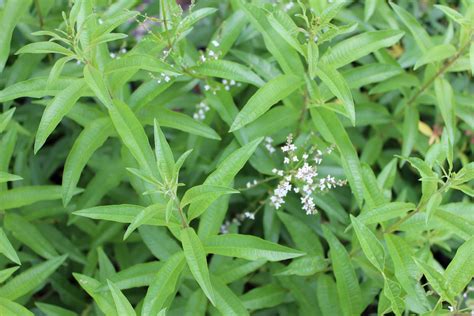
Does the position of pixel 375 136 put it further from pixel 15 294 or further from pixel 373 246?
pixel 15 294

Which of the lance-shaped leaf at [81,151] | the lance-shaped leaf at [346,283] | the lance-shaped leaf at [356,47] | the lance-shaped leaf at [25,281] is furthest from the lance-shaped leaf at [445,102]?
the lance-shaped leaf at [25,281]

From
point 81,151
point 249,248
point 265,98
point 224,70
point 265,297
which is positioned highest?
point 224,70

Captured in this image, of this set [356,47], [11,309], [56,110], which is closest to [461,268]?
[356,47]

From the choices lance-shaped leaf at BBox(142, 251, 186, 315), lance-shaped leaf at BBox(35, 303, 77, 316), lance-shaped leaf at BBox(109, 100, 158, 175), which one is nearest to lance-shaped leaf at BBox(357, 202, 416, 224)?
lance-shaped leaf at BBox(142, 251, 186, 315)

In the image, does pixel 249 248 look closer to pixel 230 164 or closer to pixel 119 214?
pixel 230 164

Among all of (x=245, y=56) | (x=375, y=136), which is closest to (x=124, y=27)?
(x=245, y=56)

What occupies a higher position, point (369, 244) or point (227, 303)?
point (369, 244)

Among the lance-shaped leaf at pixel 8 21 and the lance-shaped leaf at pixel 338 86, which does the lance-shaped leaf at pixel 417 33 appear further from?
the lance-shaped leaf at pixel 8 21
